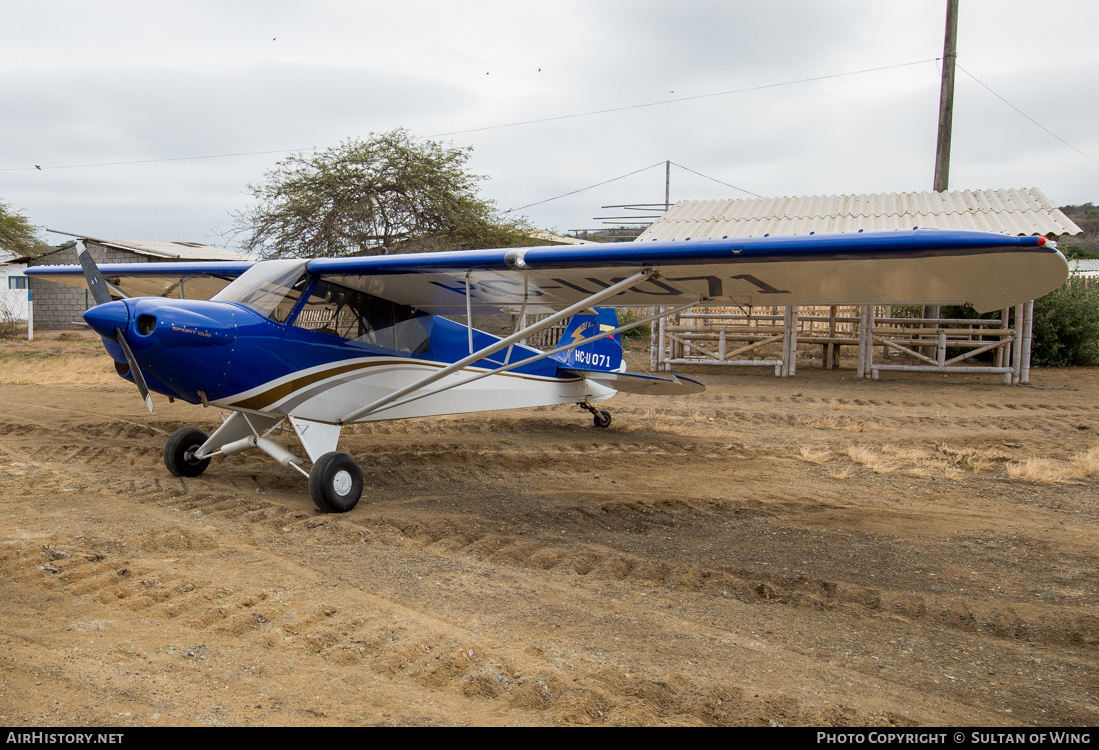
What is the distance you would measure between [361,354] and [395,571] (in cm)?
288

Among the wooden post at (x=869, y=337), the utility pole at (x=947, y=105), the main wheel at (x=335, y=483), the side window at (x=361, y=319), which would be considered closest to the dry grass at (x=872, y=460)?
the side window at (x=361, y=319)

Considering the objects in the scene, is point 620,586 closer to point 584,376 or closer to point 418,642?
point 418,642

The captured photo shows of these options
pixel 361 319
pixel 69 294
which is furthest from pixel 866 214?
pixel 69 294

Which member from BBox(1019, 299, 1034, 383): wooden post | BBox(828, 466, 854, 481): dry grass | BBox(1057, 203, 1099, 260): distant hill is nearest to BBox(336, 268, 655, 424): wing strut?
BBox(828, 466, 854, 481): dry grass

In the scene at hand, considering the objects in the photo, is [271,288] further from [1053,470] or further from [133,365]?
[1053,470]

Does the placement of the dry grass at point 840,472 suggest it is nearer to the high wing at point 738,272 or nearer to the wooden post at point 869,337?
the high wing at point 738,272

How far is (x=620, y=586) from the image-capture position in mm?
4184

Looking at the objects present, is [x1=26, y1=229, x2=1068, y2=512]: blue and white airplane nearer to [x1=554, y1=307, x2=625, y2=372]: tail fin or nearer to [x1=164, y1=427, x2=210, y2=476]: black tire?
[x1=164, y1=427, x2=210, y2=476]: black tire

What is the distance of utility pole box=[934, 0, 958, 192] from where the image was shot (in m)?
17.5

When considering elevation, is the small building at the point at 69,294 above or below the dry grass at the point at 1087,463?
above

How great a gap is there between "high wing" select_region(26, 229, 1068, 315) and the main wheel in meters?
1.68

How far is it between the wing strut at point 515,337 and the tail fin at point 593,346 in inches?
129

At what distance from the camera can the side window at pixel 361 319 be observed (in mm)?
6383

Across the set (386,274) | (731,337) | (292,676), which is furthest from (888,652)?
(731,337)
